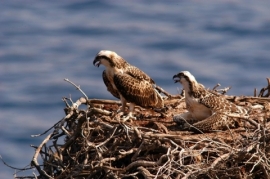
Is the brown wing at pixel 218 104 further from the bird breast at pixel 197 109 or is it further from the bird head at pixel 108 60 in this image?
the bird head at pixel 108 60

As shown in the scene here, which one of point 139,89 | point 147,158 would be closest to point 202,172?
point 147,158

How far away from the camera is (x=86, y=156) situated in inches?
369

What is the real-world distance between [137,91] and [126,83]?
163 mm

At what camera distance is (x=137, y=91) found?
1064 cm

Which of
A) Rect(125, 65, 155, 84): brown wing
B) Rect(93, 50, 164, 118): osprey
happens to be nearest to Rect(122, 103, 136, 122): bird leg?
Rect(93, 50, 164, 118): osprey

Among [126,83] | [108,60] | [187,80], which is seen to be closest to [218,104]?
[187,80]

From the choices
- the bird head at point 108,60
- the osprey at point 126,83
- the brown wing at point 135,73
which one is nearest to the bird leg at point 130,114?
the osprey at point 126,83

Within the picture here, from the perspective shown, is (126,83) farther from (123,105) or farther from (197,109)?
(197,109)

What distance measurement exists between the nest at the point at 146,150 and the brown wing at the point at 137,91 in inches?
17.6

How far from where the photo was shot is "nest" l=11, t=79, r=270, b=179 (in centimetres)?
883

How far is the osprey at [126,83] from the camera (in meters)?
10.6

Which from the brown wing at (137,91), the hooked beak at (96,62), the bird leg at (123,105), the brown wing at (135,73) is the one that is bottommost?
the bird leg at (123,105)

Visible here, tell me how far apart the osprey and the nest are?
457 millimetres

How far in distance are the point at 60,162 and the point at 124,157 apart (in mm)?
686
